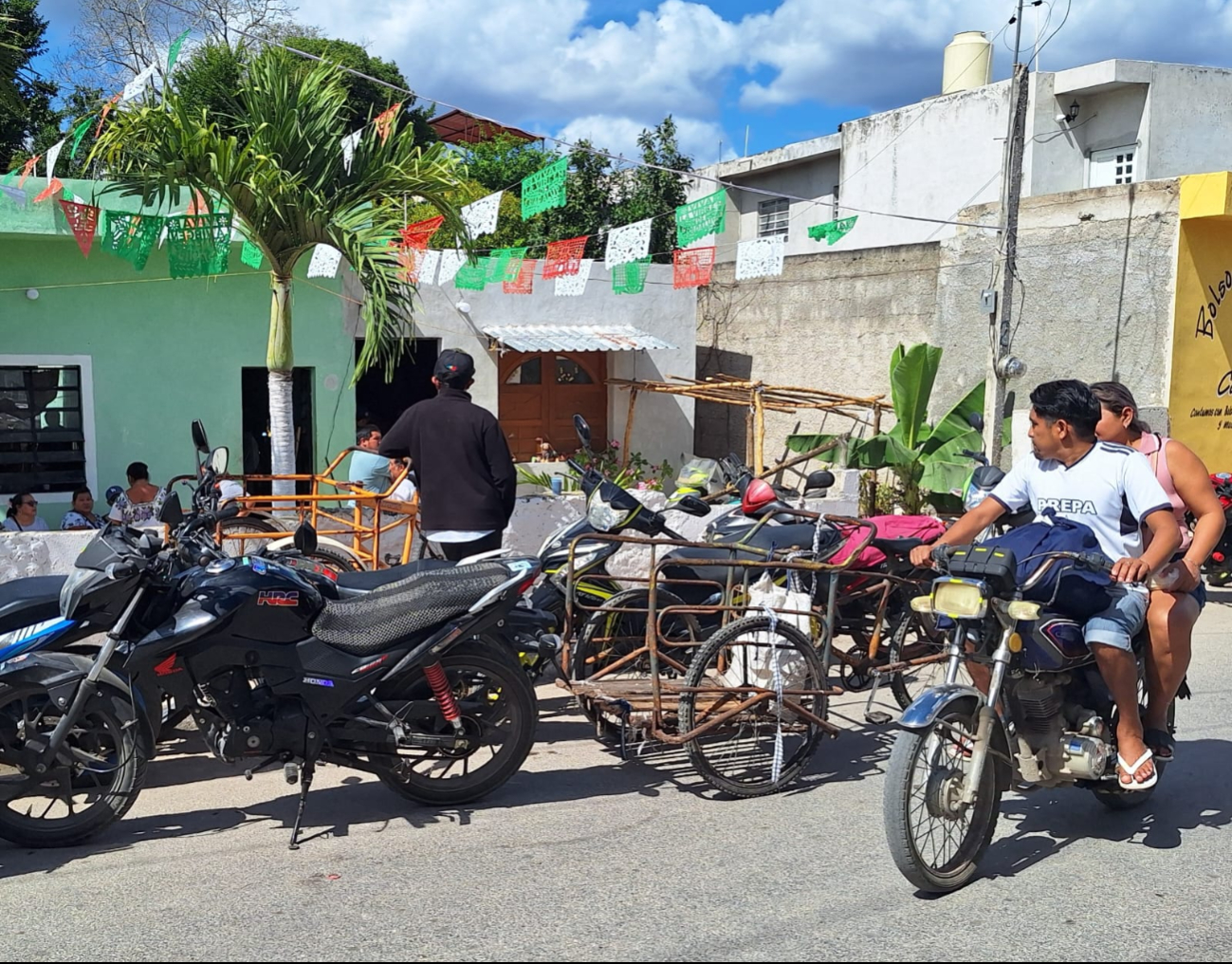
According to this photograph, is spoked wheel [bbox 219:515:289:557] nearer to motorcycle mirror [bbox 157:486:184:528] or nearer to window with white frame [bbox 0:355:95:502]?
motorcycle mirror [bbox 157:486:184:528]

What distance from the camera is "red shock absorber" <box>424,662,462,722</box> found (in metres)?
4.64

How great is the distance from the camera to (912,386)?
12555mm

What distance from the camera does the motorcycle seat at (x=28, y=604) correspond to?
4395mm

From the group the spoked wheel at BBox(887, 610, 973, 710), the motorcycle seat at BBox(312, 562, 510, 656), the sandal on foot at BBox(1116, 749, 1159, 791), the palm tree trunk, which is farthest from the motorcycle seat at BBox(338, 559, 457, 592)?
the palm tree trunk

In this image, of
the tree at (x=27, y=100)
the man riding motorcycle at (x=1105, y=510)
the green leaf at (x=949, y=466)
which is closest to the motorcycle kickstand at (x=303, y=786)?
the man riding motorcycle at (x=1105, y=510)

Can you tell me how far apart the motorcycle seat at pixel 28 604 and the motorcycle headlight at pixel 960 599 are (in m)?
3.30

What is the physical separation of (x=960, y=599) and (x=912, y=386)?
9031mm

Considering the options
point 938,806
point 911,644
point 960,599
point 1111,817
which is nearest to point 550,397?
point 911,644

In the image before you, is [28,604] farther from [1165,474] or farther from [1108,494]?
[1165,474]

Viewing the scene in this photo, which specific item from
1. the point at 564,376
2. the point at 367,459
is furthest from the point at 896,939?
the point at 564,376

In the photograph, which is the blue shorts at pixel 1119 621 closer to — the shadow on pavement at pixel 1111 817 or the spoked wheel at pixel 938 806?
the spoked wheel at pixel 938 806

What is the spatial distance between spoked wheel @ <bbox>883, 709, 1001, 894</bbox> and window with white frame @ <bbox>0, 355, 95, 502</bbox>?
9910 mm

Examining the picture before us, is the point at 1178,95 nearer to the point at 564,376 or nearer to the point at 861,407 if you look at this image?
the point at 861,407

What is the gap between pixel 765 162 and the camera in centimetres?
2517
